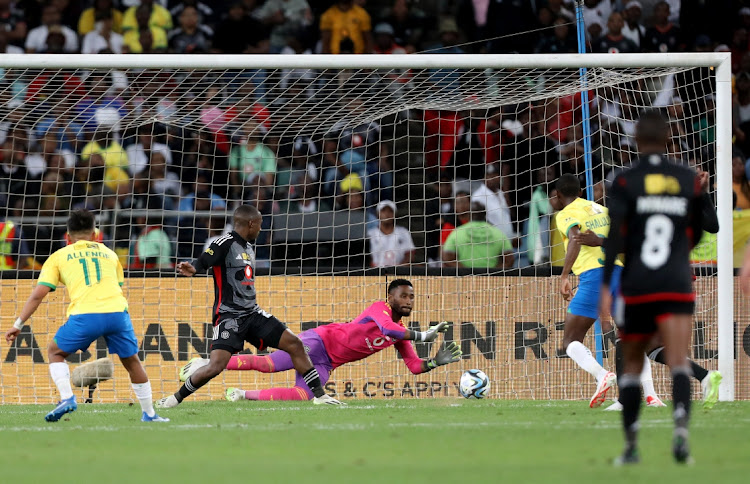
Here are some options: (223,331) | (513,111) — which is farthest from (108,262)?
(513,111)

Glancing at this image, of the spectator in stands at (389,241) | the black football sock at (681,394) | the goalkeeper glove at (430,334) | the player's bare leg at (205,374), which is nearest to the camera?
the black football sock at (681,394)

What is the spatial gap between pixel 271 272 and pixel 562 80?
366cm

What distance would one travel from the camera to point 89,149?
13.9 meters

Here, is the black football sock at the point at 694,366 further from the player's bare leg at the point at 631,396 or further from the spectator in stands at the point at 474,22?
the spectator in stands at the point at 474,22

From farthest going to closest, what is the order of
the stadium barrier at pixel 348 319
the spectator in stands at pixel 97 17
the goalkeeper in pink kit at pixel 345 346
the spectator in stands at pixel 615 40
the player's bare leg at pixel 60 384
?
the spectator in stands at pixel 97 17 < the spectator in stands at pixel 615 40 < the stadium barrier at pixel 348 319 < the goalkeeper in pink kit at pixel 345 346 < the player's bare leg at pixel 60 384

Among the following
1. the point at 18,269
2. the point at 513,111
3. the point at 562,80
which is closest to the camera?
the point at 562,80

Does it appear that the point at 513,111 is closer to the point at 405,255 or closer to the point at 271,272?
the point at 405,255

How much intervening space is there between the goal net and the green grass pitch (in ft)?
7.59

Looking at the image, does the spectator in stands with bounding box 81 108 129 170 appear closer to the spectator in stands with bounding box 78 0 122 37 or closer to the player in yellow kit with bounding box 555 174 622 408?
the spectator in stands with bounding box 78 0 122 37

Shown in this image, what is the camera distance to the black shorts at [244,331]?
9828mm

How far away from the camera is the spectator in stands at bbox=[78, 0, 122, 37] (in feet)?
54.0

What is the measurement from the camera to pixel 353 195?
13555 millimetres

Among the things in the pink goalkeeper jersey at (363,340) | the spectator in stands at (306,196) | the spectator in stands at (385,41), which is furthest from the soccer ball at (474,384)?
the spectator in stands at (385,41)

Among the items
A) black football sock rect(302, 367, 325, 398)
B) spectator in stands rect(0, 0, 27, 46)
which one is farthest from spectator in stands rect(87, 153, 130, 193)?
black football sock rect(302, 367, 325, 398)
